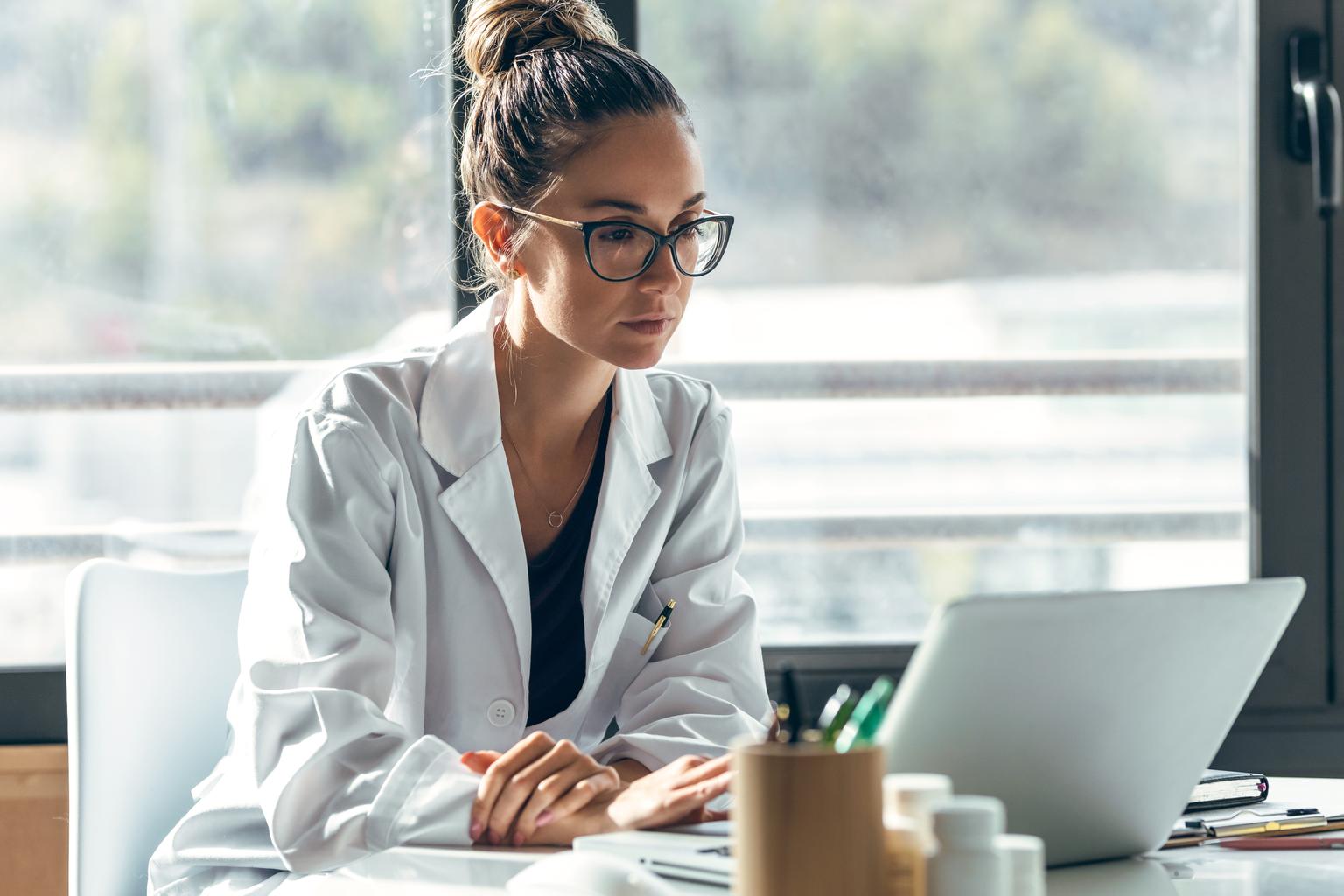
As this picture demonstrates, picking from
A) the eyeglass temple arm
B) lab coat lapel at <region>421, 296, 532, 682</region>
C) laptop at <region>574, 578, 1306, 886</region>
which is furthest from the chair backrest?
laptop at <region>574, 578, 1306, 886</region>

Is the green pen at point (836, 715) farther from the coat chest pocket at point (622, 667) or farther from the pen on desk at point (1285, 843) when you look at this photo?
the coat chest pocket at point (622, 667)

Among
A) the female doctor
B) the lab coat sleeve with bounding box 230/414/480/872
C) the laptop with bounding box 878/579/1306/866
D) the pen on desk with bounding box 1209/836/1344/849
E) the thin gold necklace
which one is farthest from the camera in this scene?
the thin gold necklace

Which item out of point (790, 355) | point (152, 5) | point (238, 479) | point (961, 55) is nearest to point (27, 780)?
point (238, 479)

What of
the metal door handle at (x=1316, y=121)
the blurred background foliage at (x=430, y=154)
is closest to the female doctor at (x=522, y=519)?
the blurred background foliage at (x=430, y=154)

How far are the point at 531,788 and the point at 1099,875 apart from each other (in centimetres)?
42

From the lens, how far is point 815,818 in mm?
607

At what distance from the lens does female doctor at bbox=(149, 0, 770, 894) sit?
4.09 ft

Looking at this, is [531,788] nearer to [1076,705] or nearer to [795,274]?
[1076,705]

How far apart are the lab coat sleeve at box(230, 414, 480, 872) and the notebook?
0.58 metres

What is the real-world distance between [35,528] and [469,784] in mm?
1174

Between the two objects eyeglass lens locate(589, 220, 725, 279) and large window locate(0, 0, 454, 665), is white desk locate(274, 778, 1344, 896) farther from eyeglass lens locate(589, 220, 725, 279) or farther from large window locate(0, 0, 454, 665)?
large window locate(0, 0, 454, 665)

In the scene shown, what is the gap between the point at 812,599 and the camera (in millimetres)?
2023

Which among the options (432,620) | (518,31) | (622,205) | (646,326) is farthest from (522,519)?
(518,31)

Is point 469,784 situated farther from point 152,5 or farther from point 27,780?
point 152,5
